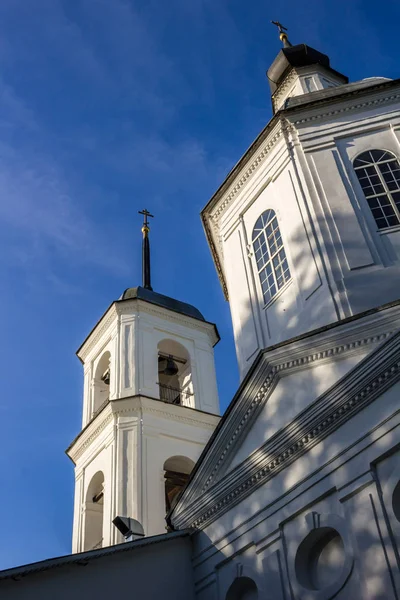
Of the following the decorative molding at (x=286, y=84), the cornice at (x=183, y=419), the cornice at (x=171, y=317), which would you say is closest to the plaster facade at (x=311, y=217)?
the decorative molding at (x=286, y=84)

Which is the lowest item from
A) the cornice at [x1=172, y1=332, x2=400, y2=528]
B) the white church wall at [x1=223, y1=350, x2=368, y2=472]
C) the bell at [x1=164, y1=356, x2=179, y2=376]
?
the cornice at [x1=172, y1=332, x2=400, y2=528]

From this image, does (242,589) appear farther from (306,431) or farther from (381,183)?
(381,183)

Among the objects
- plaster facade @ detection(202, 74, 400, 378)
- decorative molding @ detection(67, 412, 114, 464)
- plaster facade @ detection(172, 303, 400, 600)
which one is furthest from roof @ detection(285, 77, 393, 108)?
decorative molding @ detection(67, 412, 114, 464)

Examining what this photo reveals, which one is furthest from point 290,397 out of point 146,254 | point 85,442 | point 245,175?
point 146,254

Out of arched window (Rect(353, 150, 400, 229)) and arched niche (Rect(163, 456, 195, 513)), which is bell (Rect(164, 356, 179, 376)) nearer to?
arched niche (Rect(163, 456, 195, 513))

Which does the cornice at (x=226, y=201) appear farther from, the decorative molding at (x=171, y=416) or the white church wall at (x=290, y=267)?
the decorative molding at (x=171, y=416)

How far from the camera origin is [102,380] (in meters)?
20.9

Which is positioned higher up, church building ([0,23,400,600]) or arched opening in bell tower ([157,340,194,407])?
arched opening in bell tower ([157,340,194,407])

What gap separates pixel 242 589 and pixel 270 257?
5672 millimetres

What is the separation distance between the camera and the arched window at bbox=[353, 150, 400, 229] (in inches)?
469

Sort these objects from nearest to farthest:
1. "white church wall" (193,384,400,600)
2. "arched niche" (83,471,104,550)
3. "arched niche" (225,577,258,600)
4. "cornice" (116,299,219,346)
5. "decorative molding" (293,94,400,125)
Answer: "white church wall" (193,384,400,600) → "arched niche" (225,577,258,600) → "decorative molding" (293,94,400,125) → "arched niche" (83,471,104,550) → "cornice" (116,299,219,346)

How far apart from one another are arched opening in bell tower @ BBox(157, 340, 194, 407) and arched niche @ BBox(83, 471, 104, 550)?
285 centimetres

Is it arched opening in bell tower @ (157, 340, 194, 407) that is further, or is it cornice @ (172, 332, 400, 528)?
arched opening in bell tower @ (157, 340, 194, 407)

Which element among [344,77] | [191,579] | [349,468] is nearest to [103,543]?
[191,579]
